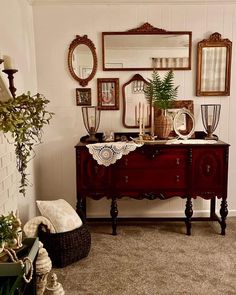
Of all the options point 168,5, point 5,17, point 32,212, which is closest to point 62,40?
point 5,17

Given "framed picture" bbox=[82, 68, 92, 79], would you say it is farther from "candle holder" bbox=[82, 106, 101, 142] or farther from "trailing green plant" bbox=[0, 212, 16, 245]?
"trailing green plant" bbox=[0, 212, 16, 245]

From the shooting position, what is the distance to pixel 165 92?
126 inches

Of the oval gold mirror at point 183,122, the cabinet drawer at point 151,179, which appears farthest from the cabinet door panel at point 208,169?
the oval gold mirror at point 183,122

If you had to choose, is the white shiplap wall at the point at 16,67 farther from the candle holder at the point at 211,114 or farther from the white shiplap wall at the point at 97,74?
the candle holder at the point at 211,114

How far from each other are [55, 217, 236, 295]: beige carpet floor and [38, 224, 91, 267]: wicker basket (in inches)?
2.9

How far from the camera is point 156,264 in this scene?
2584 millimetres

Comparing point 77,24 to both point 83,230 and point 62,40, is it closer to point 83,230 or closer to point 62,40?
point 62,40

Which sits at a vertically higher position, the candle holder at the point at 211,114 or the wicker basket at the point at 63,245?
the candle holder at the point at 211,114

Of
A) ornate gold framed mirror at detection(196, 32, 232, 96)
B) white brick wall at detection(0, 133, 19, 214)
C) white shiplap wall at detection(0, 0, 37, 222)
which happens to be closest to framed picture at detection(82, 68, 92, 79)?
white shiplap wall at detection(0, 0, 37, 222)

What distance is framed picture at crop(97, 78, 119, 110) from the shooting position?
3.41m

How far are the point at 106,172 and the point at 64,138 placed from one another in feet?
2.39

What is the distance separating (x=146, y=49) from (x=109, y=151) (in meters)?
1.21

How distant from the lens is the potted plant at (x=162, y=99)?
125 inches

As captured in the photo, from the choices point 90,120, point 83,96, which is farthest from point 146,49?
point 90,120
